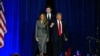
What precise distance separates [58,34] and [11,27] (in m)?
1.40

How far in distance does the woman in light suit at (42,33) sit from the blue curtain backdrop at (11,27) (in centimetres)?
65

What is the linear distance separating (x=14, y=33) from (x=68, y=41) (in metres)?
1.72

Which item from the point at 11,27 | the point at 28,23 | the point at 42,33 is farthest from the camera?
the point at 28,23

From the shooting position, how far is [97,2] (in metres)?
9.12

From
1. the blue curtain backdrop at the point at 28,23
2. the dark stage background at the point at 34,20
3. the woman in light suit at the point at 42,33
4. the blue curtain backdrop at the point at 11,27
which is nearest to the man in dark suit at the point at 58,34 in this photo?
the woman in light suit at the point at 42,33

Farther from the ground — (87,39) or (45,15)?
(45,15)

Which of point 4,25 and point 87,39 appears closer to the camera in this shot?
point 4,25

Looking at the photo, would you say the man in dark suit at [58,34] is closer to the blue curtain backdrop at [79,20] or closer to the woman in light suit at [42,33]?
the woman in light suit at [42,33]

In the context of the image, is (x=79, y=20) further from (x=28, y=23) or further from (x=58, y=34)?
(x=28, y=23)

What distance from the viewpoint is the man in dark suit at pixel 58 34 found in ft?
27.4

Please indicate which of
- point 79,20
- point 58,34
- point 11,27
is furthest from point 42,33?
point 79,20

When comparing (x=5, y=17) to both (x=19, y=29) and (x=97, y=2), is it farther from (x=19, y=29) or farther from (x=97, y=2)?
(x=97, y=2)

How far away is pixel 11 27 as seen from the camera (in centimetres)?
832

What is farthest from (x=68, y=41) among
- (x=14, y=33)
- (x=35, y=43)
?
(x=14, y=33)
